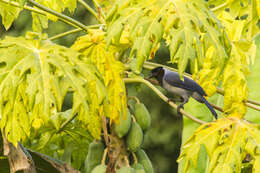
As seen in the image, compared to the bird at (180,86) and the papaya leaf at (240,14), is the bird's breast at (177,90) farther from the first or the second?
the papaya leaf at (240,14)

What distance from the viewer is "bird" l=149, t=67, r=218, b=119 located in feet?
5.53

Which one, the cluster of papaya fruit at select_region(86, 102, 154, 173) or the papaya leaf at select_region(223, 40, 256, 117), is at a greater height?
the papaya leaf at select_region(223, 40, 256, 117)

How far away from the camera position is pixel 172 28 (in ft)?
3.53

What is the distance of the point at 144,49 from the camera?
103cm

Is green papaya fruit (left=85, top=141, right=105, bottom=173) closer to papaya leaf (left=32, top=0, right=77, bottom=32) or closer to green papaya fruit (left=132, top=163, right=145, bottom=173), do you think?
green papaya fruit (left=132, top=163, right=145, bottom=173)

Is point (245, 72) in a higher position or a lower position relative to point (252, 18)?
lower

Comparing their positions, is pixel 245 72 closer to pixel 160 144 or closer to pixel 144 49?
pixel 144 49

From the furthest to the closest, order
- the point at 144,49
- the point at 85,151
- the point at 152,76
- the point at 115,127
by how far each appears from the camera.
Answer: the point at 152,76 → the point at 85,151 → the point at 115,127 → the point at 144,49

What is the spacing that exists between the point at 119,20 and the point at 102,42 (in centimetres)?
15

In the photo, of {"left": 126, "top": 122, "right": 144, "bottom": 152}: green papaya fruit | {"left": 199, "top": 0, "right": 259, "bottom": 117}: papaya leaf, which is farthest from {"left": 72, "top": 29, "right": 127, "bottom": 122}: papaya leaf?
{"left": 199, "top": 0, "right": 259, "bottom": 117}: papaya leaf

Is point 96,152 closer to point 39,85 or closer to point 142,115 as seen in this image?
point 142,115

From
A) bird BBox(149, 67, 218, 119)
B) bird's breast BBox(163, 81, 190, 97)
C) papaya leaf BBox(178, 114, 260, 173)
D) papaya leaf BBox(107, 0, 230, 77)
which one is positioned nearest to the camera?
Result: papaya leaf BBox(107, 0, 230, 77)

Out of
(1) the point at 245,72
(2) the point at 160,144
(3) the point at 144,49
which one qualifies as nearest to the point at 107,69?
(3) the point at 144,49

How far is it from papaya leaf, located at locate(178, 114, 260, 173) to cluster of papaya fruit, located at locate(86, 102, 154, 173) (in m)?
0.18
